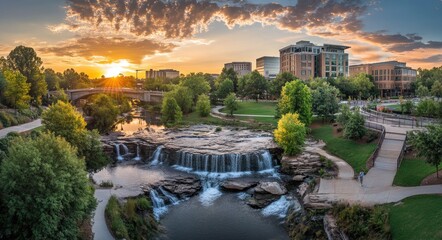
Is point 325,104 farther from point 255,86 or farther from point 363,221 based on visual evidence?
point 255,86

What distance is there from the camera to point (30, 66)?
75.8m

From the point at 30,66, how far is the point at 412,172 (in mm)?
76836

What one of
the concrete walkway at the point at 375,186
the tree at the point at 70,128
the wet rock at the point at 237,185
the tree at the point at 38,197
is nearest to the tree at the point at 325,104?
the concrete walkway at the point at 375,186

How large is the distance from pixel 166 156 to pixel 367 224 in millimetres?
27314

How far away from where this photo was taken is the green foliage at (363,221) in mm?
20609

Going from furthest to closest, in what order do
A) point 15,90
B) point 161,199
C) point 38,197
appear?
point 15,90 < point 161,199 < point 38,197

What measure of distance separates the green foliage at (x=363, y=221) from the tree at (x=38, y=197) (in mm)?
16409

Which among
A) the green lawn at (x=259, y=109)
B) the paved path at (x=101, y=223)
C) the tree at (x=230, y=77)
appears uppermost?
the tree at (x=230, y=77)

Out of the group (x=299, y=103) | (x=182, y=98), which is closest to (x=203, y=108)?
(x=182, y=98)

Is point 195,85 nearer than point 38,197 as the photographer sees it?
No

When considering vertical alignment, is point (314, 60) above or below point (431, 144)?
above

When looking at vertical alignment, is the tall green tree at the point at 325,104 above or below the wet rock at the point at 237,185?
above

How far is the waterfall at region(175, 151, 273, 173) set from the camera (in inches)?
1553

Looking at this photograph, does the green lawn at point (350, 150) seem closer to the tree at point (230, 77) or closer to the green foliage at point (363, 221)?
the green foliage at point (363, 221)
